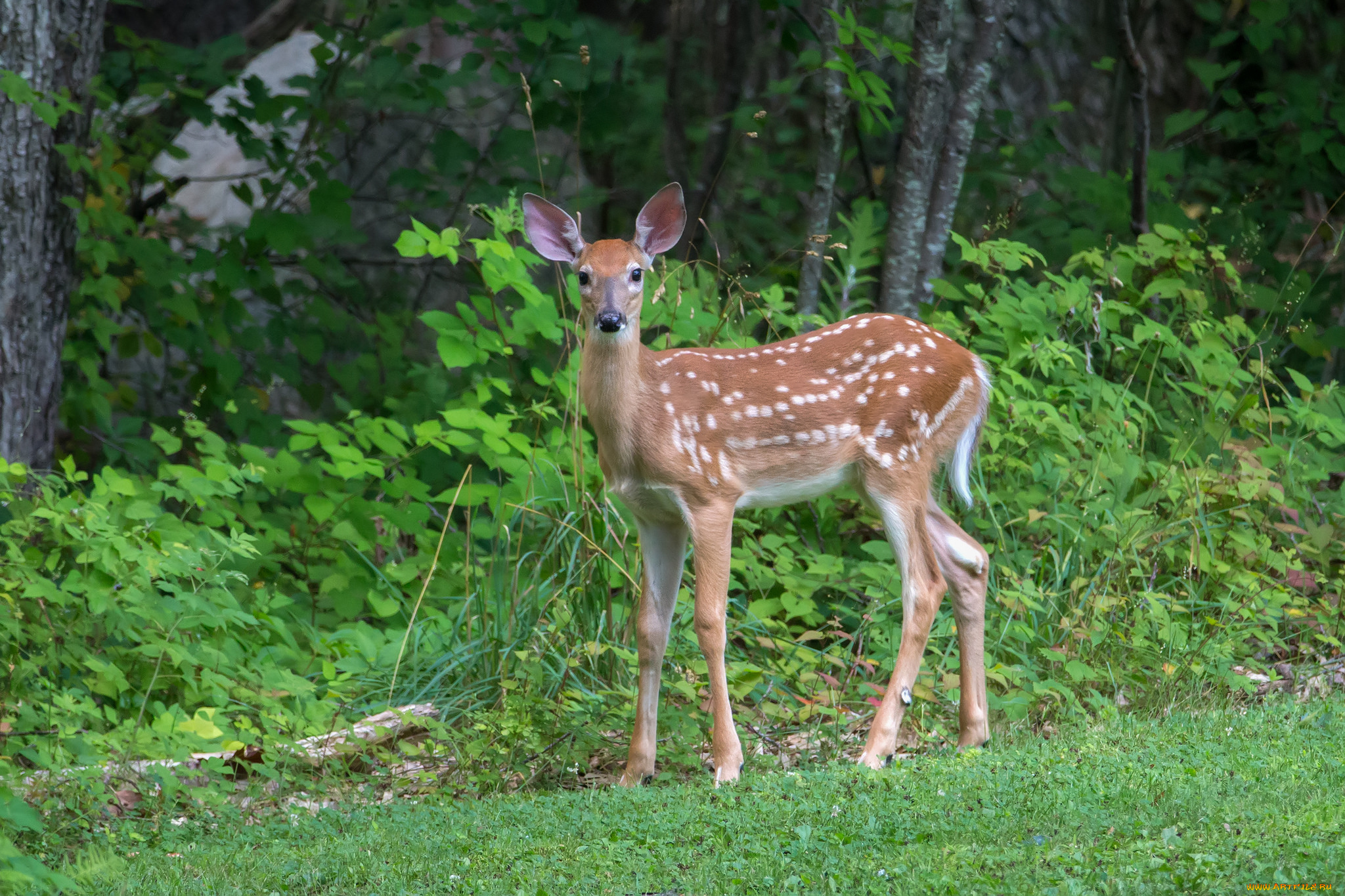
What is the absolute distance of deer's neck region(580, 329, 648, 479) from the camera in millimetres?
4785

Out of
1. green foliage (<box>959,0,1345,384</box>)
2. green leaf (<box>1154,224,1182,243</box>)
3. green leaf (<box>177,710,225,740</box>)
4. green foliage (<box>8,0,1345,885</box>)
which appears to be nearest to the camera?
green leaf (<box>177,710,225,740</box>)

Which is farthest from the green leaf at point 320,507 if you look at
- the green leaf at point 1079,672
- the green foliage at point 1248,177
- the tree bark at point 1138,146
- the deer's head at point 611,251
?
the tree bark at point 1138,146

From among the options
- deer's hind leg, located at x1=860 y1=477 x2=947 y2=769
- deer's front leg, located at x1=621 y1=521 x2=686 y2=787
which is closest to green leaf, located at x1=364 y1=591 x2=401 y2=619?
deer's front leg, located at x1=621 y1=521 x2=686 y2=787

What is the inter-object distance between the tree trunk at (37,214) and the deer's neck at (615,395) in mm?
3509

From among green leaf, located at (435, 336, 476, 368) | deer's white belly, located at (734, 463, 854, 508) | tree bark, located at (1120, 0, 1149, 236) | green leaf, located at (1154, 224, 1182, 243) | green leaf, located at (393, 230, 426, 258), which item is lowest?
deer's white belly, located at (734, 463, 854, 508)

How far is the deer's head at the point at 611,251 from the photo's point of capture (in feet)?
15.5

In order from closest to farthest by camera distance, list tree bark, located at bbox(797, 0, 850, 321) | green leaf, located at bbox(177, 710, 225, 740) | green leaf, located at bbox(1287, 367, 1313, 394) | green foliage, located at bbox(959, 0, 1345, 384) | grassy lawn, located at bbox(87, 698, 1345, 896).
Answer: grassy lawn, located at bbox(87, 698, 1345, 896) < green leaf, located at bbox(177, 710, 225, 740) < green leaf, located at bbox(1287, 367, 1313, 394) < tree bark, located at bbox(797, 0, 850, 321) < green foliage, located at bbox(959, 0, 1345, 384)

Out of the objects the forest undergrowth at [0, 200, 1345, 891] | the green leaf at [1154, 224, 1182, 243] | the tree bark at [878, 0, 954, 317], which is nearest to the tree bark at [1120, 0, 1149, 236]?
the forest undergrowth at [0, 200, 1345, 891]

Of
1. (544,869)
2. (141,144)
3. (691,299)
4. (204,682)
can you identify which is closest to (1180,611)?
(691,299)

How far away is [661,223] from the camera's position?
5.01m

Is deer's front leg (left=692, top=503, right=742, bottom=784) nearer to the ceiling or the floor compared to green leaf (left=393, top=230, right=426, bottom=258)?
nearer to the floor

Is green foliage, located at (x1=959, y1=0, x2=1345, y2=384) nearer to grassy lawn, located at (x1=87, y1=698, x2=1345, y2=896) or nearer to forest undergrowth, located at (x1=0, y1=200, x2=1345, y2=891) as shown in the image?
forest undergrowth, located at (x1=0, y1=200, x2=1345, y2=891)

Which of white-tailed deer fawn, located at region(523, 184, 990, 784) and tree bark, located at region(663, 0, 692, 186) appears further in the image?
tree bark, located at region(663, 0, 692, 186)

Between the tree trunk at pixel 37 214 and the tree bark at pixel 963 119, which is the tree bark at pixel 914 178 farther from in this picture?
the tree trunk at pixel 37 214
